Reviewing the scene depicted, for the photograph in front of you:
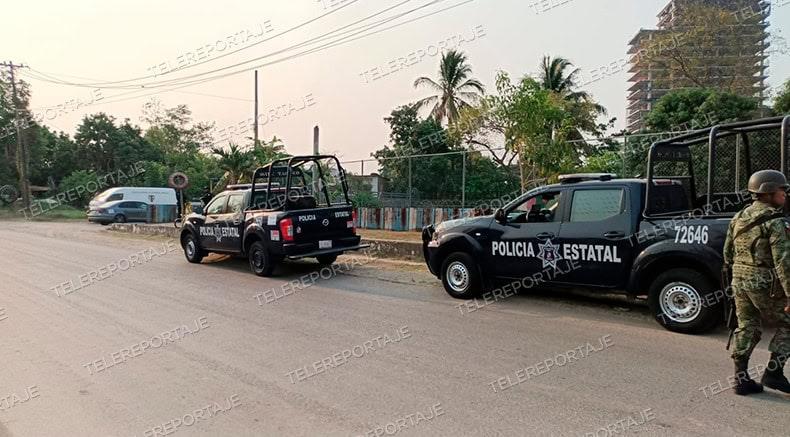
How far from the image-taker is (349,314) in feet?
25.3

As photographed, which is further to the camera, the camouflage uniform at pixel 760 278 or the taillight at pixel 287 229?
the taillight at pixel 287 229

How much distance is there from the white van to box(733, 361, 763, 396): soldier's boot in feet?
105

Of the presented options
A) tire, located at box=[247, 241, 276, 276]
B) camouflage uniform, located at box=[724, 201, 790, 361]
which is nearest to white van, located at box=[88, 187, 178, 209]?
tire, located at box=[247, 241, 276, 276]

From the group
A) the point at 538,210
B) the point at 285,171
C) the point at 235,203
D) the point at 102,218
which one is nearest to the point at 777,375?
the point at 538,210

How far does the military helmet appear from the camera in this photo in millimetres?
4363

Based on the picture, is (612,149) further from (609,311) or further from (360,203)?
(360,203)

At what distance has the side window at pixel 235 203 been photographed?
39.8 feet

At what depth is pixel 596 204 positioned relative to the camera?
7379mm

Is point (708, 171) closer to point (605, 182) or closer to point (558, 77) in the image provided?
point (605, 182)

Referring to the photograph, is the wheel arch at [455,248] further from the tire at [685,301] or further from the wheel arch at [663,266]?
the tire at [685,301]

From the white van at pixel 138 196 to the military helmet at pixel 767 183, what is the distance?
31957mm

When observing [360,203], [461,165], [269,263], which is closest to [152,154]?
[360,203]

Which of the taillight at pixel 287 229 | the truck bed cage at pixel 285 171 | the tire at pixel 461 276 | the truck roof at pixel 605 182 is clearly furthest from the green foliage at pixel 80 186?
the truck roof at pixel 605 182

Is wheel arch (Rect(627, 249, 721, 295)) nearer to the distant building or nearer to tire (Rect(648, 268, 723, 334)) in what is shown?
tire (Rect(648, 268, 723, 334))
